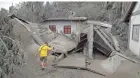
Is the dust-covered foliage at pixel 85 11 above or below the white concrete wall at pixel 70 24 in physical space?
above

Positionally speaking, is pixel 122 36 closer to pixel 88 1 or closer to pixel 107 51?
pixel 107 51

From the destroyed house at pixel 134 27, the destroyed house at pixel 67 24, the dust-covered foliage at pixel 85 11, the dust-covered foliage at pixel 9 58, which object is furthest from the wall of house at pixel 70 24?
the dust-covered foliage at pixel 9 58

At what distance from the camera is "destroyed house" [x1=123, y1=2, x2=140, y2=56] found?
12.7 meters

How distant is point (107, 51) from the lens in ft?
43.7

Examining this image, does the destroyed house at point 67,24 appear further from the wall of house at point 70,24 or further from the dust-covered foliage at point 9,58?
the dust-covered foliage at point 9,58

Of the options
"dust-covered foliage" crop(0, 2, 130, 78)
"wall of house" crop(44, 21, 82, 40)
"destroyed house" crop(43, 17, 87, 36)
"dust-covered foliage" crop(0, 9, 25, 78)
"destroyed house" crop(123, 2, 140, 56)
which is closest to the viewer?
"dust-covered foliage" crop(0, 9, 25, 78)

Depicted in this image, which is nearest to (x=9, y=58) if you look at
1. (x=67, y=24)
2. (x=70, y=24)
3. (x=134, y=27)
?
(x=134, y=27)

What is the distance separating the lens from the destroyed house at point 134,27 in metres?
12.7

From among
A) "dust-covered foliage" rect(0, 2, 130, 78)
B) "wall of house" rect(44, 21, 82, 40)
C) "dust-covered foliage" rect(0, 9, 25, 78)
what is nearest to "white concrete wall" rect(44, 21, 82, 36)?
"wall of house" rect(44, 21, 82, 40)

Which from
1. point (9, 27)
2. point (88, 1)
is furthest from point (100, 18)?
point (9, 27)

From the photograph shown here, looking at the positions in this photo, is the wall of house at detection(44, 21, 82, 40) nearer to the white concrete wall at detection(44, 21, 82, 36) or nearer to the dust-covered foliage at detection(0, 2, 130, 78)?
the white concrete wall at detection(44, 21, 82, 36)

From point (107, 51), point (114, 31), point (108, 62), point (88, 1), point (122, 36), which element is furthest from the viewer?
point (88, 1)

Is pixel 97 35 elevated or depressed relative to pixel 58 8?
depressed

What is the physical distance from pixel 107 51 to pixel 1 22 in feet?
23.1
